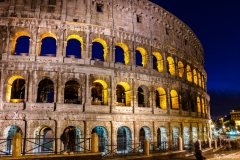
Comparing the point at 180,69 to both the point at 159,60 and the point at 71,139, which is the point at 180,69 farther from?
the point at 71,139

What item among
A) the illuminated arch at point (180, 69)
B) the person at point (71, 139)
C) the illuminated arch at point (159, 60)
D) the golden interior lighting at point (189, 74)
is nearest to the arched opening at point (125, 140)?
the person at point (71, 139)

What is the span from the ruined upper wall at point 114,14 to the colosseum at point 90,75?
3.2 inches

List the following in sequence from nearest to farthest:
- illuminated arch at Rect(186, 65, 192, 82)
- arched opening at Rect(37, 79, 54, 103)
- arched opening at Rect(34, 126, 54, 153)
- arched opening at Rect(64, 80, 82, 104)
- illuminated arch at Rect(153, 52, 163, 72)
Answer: arched opening at Rect(34, 126, 54, 153), arched opening at Rect(37, 79, 54, 103), arched opening at Rect(64, 80, 82, 104), illuminated arch at Rect(153, 52, 163, 72), illuminated arch at Rect(186, 65, 192, 82)

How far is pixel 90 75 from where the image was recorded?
18.5m

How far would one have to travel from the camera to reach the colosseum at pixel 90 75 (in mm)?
16938

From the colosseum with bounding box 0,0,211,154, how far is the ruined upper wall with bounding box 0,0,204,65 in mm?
83

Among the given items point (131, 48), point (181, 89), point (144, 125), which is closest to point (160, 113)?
point (144, 125)

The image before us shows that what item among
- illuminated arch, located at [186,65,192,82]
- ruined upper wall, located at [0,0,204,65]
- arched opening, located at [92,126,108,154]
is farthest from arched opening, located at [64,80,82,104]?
illuminated arch, located at [186,65,192,82]

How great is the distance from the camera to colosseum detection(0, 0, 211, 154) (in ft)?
55.6

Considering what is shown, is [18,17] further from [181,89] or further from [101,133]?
[181,89]

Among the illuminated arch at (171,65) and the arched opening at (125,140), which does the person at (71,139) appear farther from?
the illuminated arch at (171,65)

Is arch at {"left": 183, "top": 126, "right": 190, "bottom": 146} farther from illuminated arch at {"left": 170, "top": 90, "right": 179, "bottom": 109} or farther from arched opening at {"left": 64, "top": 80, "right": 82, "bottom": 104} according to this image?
arched opening at {"left": 64, "top": 80, "right": 82, "bottom": 104}

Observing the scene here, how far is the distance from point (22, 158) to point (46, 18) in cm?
1190

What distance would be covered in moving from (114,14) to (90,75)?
6426mm
